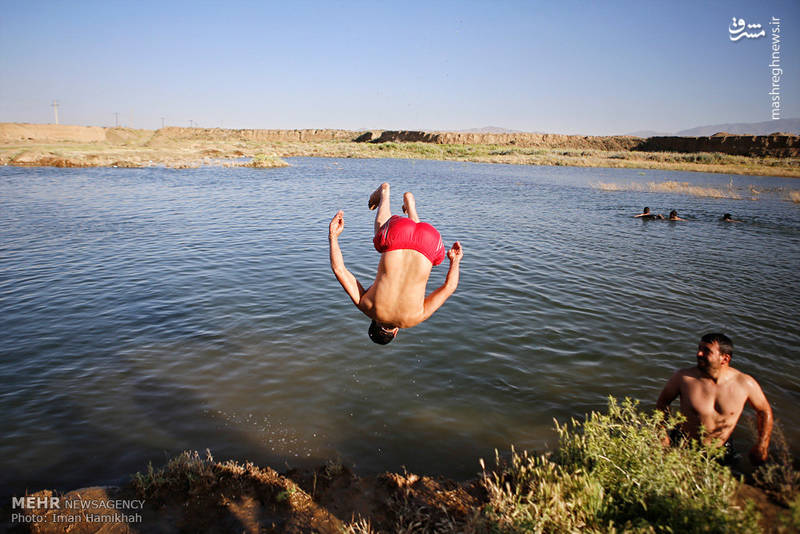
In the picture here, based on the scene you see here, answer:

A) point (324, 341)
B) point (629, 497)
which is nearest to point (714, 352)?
point (629, 497)

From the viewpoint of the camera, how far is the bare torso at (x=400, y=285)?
481cm

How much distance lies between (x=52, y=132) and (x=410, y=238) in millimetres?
113424

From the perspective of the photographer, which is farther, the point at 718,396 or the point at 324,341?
the point at 324,341

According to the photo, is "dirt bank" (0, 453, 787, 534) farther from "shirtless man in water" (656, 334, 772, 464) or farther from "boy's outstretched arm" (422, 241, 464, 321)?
"boy's outstretched arm" (422, 241, 464, 321)

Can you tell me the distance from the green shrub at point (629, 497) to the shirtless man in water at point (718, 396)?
52.0 inches

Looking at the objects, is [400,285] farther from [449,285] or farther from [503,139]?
[503,139]

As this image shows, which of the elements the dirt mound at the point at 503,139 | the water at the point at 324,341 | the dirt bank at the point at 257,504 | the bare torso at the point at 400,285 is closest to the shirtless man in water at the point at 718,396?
the dirt bank at the point at 257,504

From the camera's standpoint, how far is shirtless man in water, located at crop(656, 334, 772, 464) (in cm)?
512

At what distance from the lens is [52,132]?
87188 mm

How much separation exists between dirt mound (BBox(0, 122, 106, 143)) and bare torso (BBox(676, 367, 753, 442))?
324 feet

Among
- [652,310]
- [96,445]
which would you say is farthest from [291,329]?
[652,310]

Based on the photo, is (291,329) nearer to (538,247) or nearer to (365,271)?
(365,271)

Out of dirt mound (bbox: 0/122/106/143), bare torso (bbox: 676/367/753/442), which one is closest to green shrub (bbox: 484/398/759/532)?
bare torso (bbox: 676/367/753/442)

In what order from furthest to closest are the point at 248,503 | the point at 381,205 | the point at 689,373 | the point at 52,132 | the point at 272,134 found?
the point at 272,134
the point at 52,132
the point at 381,205
the point at 689,373
the point at 248,503
